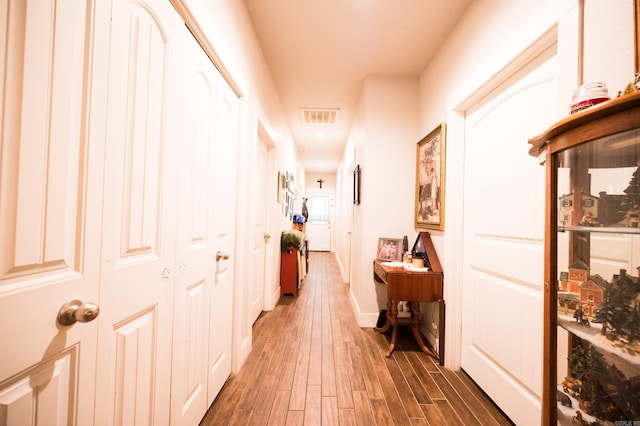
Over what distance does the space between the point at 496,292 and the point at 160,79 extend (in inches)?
85.0

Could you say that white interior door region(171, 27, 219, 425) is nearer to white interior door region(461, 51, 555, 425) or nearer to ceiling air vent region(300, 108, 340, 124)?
white interior door region(461, 51, 555, 425)

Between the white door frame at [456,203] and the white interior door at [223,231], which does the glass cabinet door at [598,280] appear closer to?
the white door frame at [456,203]

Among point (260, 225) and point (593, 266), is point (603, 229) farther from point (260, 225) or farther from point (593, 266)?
point (260, 225)

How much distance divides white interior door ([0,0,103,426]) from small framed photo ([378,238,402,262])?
2395 mm

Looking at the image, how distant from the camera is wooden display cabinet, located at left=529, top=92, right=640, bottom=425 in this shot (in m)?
0.69

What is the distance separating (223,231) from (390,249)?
178 centimetres

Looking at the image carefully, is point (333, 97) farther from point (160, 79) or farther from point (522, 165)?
point (160, 79)

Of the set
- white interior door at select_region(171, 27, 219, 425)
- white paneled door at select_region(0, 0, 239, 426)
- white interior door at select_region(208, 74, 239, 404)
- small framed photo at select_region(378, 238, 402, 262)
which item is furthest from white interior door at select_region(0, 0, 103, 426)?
small framed photo at select_region(378, 238, 402, 262)

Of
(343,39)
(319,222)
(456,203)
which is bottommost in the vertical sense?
(319,222)

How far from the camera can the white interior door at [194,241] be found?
3.70 feet

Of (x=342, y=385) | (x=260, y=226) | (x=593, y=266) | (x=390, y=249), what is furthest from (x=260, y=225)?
(x=593, y=266)

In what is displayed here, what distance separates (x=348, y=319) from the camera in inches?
114

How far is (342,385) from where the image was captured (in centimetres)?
172

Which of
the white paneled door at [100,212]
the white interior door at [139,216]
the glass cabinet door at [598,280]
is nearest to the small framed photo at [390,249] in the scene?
the glass cabinet door at [598,280]
